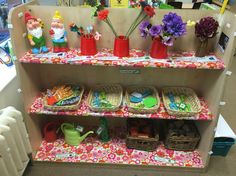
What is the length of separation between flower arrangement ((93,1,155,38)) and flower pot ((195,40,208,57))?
0.33 m

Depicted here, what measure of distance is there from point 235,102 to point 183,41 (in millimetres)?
1460

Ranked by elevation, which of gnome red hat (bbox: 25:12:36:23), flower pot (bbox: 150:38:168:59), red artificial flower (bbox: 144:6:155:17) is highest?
red artificial flower (bbox: 144:6:155:17)

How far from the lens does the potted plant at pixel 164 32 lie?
3.92 ft

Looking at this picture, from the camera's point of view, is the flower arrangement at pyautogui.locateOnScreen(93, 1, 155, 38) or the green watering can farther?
the green watering can

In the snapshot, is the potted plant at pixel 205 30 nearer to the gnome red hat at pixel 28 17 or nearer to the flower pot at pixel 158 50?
the flower pot at pixel 158 50

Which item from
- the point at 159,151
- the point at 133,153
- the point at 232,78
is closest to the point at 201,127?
the point at 159,151

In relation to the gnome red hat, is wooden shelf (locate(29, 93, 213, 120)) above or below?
below

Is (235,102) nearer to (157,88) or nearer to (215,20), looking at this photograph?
(157,88)

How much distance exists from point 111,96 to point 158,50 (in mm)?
487

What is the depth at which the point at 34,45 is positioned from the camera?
137cm

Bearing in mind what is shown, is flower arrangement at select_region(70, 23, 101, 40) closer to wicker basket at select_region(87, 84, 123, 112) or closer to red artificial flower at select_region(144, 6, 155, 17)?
red artificial flower at select_region(144, 6, 155, 17)

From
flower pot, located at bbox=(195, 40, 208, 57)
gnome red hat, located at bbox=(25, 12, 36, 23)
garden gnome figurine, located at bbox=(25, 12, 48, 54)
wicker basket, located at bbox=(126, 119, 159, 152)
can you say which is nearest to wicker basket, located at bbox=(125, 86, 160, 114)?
wicker basket, located at bbox=(126, 119, 159, 152)

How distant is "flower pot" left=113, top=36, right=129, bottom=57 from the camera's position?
129 centimetres

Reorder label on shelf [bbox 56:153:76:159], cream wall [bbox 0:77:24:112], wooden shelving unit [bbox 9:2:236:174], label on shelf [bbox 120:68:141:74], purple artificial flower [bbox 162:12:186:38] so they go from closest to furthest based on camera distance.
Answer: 1. purple artificial flower [bbox 162:12:186:38]
2. wooden shelving unit [bbox 9:2:236:174]
3. cream wall [bbox 0:77:24:112]
4. label on shelf [bbox 120:68:141:74]
5. label on shelf [bbox 56:153:76:159]
